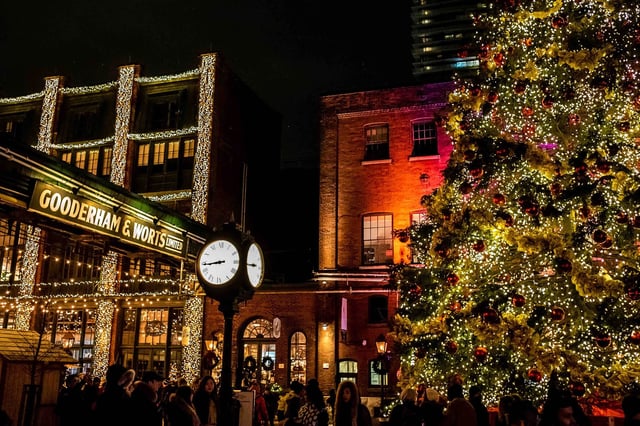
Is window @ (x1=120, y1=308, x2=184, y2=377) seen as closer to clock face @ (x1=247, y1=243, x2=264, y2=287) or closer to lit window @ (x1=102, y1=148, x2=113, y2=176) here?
lit window @ (x1=102, y1=148, x2=113, y2=176)

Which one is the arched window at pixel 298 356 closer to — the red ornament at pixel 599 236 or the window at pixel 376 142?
the window at pixel 376 142

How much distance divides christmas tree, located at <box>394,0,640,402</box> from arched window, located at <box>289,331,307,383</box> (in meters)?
10.9

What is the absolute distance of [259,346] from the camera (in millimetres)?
25109

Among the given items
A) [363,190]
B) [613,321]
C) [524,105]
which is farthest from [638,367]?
[363,190]

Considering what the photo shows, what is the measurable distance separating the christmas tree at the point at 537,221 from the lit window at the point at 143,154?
1899 cm

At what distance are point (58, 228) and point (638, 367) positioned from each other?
9.93 meters

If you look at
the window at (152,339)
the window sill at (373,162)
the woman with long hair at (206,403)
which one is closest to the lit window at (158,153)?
the window at (152,339)

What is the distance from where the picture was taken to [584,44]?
12.3 metres

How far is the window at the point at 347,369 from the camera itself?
2317 centimetres

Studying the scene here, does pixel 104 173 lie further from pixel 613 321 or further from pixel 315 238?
pixel 613 321

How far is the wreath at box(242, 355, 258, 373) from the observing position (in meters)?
23.7

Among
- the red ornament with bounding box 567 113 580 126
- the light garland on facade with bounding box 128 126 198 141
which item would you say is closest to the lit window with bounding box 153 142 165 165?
the light garland on facade with bounding box 128 126 198 141

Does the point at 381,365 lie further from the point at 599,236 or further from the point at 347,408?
the point at 347,408

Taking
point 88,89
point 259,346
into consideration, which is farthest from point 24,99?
point 259,346
